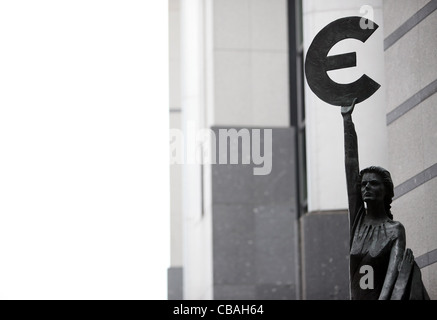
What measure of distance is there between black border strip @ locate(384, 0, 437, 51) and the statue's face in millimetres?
4175

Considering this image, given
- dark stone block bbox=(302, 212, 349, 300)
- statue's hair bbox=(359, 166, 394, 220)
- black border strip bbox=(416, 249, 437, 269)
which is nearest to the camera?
statue's hair bbox=(359, 166, 394, 220)

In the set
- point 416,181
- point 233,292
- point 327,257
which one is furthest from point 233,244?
point 416,181

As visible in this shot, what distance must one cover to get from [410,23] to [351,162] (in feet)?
15.5

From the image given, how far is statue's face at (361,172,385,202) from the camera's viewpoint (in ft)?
62.2

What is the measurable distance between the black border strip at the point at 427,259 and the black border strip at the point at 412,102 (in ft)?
7.72

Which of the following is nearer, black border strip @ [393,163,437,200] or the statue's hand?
the statue's hand

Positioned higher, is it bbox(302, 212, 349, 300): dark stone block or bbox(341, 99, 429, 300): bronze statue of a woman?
bbox(341, 99, 429, 300): bronze statue of a woman

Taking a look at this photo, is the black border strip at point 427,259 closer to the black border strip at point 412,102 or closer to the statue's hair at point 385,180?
the black border strip at point 412,102

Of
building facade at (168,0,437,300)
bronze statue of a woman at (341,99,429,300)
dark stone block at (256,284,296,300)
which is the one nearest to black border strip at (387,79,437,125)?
building facade at (168,0,437,300)

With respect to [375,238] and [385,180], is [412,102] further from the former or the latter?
[375,238]

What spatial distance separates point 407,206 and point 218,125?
13.0 metres

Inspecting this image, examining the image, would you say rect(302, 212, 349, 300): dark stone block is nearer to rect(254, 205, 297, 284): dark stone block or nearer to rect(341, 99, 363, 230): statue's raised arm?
rect(254, 205, 297, 284): dark stone block

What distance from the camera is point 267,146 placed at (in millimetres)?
34875

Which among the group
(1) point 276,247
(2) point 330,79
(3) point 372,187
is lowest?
(1) point 276,247
